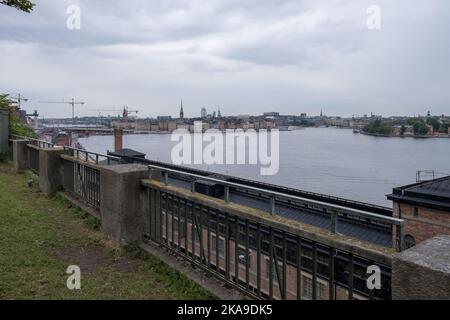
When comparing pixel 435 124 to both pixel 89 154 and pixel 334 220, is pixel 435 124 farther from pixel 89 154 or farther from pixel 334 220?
pixel 334 220

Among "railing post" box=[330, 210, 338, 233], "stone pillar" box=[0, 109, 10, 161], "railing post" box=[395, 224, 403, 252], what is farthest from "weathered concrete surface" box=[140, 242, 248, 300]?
"stone pillar" box=[0, 109, 10, 161]

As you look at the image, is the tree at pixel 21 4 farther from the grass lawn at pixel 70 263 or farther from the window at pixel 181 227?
the window at pixel 181 227

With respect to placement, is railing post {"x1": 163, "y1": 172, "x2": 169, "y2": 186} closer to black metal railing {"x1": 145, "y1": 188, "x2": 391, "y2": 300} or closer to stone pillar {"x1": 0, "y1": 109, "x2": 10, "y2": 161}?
black metal railing {"x1": 145, "y1": 188, "x2": 391, "y2": 300}

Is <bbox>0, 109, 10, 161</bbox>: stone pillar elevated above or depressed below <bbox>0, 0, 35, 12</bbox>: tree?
below

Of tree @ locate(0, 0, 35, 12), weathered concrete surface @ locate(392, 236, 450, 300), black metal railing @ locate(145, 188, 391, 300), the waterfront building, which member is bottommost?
the waterfront building

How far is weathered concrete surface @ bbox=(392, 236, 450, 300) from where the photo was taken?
215 centimetres

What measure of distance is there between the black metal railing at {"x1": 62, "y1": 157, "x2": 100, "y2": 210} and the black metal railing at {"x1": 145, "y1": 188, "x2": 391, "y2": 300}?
2.02m

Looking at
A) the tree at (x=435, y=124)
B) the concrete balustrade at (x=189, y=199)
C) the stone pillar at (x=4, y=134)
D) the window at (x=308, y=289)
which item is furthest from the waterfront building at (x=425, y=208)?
the tree at (x=435, y=124)

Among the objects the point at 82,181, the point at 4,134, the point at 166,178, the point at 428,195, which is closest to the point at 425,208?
the point at 428,195

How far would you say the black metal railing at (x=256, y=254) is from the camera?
310 centimetres

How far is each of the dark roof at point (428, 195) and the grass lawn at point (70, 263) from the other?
15856 millimetres

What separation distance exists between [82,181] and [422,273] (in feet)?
21.3

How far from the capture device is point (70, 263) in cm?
480
